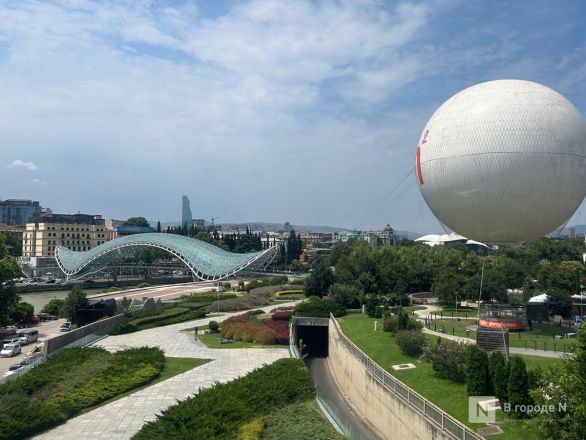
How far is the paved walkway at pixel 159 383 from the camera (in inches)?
752

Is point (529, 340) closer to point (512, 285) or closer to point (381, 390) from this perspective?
point (381, 390)

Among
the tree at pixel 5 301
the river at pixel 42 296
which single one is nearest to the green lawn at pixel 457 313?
the tree at pixel 5 301

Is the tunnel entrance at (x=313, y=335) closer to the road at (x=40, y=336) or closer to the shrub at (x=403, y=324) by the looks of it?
the shrub at (x=403, y=324)

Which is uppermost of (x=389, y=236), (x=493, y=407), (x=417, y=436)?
(x=389, y=236)

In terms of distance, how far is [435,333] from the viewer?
34.0 meters

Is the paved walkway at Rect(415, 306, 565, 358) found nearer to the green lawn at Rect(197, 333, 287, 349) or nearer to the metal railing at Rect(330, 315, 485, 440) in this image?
the metal railing at Rect(330, 315, 485, 440)

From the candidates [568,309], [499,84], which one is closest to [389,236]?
[568,309]

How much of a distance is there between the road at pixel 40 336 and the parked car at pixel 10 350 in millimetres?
360

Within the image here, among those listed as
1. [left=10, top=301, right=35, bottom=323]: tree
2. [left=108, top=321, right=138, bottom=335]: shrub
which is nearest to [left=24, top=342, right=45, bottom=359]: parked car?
[left=108, top=321, right=138, bottom=335]: shrub

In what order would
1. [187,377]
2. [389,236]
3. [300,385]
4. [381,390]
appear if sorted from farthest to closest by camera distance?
[389,236] → [187,377] → [381,390] → [300,385]

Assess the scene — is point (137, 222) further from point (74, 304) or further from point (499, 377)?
point (499, 377)

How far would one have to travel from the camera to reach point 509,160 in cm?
2678

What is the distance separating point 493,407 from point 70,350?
Answer: 22.7m

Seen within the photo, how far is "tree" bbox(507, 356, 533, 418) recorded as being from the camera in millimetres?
18578
